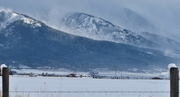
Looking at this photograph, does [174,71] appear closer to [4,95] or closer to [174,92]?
[174,92]

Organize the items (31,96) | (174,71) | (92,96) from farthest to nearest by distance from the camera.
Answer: (92,96), (31,96), (174,71)

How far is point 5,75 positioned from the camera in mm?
12016

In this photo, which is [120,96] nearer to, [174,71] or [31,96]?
[31,96]

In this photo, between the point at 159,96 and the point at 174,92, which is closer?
the point at 174,92

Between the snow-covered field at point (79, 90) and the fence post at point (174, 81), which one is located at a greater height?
the fence post at point (174, 81)

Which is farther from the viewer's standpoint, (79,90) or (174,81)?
(79,90)

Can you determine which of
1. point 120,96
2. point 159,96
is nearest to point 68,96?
point 120,96

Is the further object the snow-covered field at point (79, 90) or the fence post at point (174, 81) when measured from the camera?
the snow-covered field at point (79, 90)

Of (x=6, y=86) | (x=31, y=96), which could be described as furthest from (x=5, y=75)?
(x=31, y=96)

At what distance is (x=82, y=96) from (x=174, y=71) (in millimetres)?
12343

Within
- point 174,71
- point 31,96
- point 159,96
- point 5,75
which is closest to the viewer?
point 174,71

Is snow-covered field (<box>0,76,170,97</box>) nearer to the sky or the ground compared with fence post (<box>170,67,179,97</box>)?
nearer to the ground

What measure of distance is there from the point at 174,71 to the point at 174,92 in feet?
1.84

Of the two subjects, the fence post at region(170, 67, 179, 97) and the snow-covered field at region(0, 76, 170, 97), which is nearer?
the fence post at region(170, 67, 179, 97)
